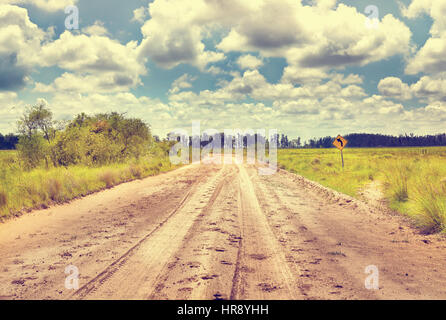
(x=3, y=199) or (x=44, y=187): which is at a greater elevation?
(x=44, y=187)

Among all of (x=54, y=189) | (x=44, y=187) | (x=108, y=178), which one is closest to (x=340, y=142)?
(x=108, y=178)

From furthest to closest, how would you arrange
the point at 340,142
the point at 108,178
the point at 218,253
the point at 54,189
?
1. the point at 340,142
2. the point at 108,178
3. the point at 54,189
4. the point at 218,253

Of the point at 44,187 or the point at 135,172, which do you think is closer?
the point at 44,187

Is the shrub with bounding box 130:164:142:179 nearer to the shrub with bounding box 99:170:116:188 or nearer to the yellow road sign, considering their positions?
the shrub with bounding box 99:170:116:188

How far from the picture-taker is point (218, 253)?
506 centimetres

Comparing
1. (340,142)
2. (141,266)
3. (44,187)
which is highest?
(340,142)

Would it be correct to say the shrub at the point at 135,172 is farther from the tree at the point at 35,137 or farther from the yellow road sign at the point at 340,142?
the yellow road sign at the point at 340,142

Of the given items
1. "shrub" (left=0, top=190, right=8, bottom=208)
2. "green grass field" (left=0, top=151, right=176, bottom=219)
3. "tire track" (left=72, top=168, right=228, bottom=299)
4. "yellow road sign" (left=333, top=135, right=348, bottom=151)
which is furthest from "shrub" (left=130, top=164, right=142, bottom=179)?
"yellow road sign" (left=333, top=135, right=348, bottom=151)

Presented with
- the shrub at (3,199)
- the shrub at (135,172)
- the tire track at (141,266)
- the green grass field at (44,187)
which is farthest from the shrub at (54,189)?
the shrub at (135,172)

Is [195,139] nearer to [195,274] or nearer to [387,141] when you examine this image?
[195,274]

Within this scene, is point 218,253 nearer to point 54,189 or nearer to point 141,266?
point 141,266

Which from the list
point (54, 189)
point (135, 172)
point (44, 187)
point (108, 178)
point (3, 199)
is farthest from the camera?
point (135, 172)
